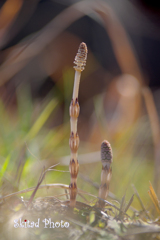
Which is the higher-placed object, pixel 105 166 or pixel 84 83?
pixel 84 83

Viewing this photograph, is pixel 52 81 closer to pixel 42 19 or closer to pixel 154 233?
pixel 42 19

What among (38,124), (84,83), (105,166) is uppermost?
(84,83)

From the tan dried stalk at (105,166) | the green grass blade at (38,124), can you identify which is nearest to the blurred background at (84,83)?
the green grass blade at (38,124)

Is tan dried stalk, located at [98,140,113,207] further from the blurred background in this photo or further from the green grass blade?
the green grass blade

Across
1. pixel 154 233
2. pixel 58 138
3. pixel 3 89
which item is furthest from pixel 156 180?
pixel 3 89

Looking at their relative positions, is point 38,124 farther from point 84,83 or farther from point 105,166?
point 84,83

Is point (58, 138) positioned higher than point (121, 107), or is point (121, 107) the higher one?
point (121, 107)

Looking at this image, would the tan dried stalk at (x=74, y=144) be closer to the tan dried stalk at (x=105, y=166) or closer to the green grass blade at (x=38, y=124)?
the tan dried stalk at (x=105, y=166)

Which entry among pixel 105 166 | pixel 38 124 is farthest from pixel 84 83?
pixel 105 166
